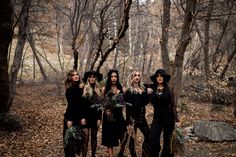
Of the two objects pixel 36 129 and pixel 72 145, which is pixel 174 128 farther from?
pixel 36 129

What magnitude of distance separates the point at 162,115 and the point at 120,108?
87 centimetres

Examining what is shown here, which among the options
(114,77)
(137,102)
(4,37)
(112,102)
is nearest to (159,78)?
(137,102)

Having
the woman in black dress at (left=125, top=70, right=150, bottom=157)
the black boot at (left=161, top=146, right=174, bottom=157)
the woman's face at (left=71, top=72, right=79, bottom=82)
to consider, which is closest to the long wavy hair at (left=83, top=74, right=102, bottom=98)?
the woman's face at (left=71, top=72, right=79, bottom=82)

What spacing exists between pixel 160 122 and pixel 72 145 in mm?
1820

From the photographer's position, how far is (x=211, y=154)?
8.80 m

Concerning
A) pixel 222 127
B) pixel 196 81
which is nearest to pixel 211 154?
pixel 222 127

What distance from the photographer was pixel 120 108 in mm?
6918

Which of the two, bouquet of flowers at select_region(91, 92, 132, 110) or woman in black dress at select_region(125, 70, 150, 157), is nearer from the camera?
bouquet of flowers at select_region(91, 92, 132, 110)

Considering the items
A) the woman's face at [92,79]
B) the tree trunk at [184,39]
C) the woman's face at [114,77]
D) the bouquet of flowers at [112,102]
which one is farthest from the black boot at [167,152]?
the tree trunk at [184,39]

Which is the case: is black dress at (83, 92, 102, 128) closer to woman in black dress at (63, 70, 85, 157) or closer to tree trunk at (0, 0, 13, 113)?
woman in black dress at (63, 70, 85, 157)

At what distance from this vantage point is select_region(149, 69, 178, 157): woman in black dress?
265 inches

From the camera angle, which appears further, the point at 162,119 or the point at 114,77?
the point at 114,77

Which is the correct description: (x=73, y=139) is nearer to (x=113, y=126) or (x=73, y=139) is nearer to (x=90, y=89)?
(x=113, y=126)

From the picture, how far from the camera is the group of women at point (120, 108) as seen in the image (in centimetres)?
676
